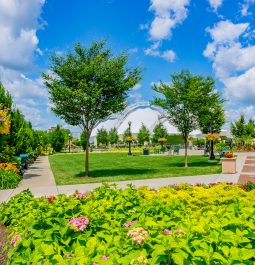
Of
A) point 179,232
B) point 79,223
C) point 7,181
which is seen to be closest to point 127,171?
point 7,181

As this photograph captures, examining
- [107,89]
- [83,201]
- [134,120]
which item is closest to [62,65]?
[107,89]

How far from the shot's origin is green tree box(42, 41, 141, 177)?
56.1 ft

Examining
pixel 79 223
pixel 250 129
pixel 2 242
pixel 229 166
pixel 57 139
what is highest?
pixel 250 129

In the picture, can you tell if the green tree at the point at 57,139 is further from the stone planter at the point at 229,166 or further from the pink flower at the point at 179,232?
the pink flower at the point at 179,232

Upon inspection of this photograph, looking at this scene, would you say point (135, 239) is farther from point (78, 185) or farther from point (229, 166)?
point (229, 166)

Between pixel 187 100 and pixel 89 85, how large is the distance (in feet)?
27.9

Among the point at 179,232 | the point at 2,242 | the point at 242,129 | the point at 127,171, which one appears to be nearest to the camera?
the point at 179,232

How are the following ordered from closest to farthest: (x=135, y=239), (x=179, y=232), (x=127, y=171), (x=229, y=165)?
(x=135, y=239), (x=179, y=232), (x=229, y=165), (x=127, y=171)

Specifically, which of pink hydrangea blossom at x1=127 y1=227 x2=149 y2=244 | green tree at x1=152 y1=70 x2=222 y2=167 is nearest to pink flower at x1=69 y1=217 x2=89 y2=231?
pink hydrangea blossom at x1=127 y1=227 x2=149 y2=244

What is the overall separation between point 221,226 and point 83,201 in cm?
332

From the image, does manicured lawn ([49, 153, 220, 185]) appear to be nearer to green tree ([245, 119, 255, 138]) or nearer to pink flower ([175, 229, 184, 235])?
pink flower ([175, 229, 184, 235])

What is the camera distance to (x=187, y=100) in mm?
23078

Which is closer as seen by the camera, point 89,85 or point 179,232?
point 179,232

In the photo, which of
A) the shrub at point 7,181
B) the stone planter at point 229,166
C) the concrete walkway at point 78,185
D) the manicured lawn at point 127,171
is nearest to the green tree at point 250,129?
the manicured lawn at point 127,171
